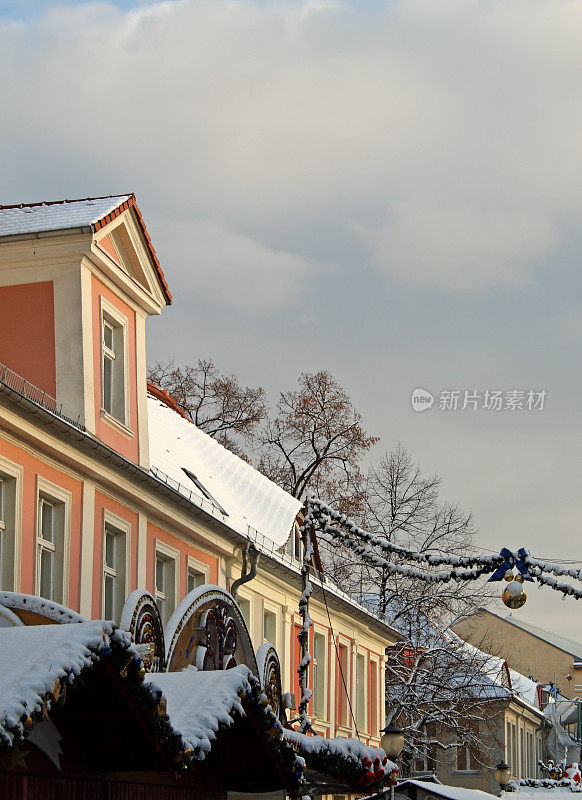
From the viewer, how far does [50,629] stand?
6848mm

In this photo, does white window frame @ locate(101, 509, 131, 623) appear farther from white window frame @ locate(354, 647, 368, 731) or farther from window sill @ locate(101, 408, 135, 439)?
white window frame @ locate(354, 647, 368, 731)

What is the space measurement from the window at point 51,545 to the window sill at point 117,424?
7.00 feet

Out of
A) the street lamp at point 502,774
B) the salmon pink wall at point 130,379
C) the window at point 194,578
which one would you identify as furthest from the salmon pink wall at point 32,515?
the street lamp at point 502,774

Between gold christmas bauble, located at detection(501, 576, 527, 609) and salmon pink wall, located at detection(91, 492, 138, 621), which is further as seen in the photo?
salmon pink wall, located at detection(91, 492, 138, 621)

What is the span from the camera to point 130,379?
20422mm

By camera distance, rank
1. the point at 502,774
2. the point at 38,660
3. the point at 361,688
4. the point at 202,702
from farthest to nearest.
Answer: the point at 361,688, the point at 502,774, the point at 202,702, the point at 38,660

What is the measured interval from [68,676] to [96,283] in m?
13.6

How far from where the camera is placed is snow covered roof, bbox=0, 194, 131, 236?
1891 cm

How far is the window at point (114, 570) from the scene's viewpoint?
60.8ft

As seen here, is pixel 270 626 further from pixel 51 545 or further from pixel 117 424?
pixel 51 545

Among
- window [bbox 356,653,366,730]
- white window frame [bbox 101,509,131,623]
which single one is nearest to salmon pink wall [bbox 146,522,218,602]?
white window frame [bbox 101,509,131,623]

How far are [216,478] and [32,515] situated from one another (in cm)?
1112

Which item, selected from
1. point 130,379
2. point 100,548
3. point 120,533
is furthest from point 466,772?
point 100,548

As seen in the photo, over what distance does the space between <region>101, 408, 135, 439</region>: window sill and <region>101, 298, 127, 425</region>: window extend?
129 mm
